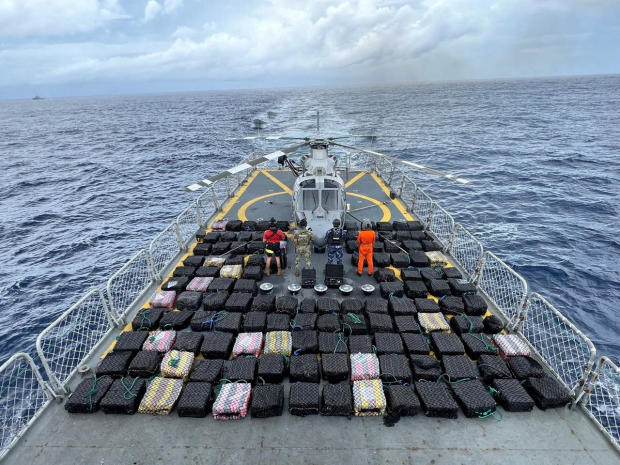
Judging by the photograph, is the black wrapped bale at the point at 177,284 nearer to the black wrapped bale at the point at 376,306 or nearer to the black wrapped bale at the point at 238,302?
the black wrapped bale at the point at 238,302

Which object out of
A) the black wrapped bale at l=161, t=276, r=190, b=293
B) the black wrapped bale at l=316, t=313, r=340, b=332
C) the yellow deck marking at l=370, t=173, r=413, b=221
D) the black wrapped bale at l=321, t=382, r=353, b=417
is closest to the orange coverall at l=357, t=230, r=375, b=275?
the black wrapped bale at l=316, t=313, r=340, b=332

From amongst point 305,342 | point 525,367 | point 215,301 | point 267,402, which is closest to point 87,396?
point 215,301

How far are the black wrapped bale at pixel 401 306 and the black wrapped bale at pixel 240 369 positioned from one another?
4256 mm

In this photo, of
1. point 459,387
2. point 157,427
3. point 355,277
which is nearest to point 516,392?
point 459,387

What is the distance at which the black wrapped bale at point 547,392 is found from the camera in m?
6.77

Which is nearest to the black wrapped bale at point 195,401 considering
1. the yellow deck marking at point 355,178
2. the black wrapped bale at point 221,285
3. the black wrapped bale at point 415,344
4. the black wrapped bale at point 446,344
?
the black wrapped bale at point 221,285

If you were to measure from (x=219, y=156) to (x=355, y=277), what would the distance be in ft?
132

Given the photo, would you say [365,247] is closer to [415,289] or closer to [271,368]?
[415,289]

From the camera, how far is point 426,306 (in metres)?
9.42

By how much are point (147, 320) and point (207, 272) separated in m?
2.74

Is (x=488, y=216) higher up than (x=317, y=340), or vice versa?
(x=317, y=340)

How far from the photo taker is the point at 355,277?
11891mm

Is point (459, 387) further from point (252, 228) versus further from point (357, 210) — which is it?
point (357, 210)

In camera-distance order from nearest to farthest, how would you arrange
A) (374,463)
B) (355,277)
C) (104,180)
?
(374,463) → (355,277) → (104,180)
